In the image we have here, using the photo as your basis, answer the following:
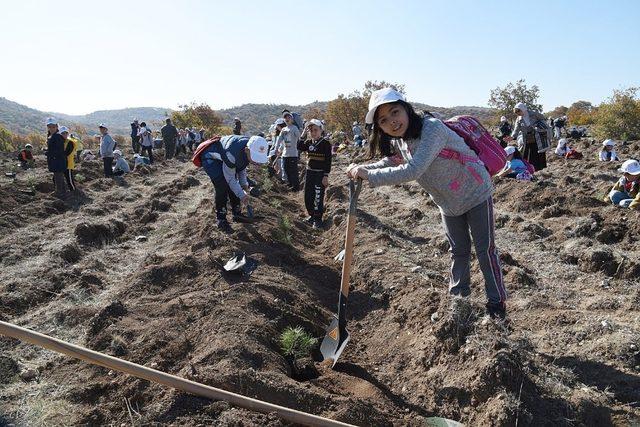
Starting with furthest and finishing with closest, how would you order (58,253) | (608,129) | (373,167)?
(608,129) → (58,253) → (373,167)

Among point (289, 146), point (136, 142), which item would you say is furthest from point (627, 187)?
point (136, 142)

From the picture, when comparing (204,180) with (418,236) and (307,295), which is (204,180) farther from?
(307,295)

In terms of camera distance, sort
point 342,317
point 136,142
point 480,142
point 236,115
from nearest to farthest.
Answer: point 480,142 < point 342,317 < point 136,142 < point 236,115

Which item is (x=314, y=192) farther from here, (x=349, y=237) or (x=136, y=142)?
(x=136, y=142)

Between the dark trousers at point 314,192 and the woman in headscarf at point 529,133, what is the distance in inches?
146

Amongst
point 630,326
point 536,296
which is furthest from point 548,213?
point 630,326

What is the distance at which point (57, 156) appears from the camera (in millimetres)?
10164

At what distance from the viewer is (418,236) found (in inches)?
293

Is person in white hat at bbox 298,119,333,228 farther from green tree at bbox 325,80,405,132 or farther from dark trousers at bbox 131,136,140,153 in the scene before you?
green tree at bbox 325,80,405,132

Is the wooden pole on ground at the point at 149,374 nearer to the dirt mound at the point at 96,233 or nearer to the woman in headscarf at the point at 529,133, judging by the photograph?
the dirt mound at the point at 96,233

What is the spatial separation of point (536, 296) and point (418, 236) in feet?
9.42

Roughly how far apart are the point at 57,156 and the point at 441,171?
935 centimetres

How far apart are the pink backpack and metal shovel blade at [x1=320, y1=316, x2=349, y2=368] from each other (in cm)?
156

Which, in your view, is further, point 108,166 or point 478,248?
point 108,166
